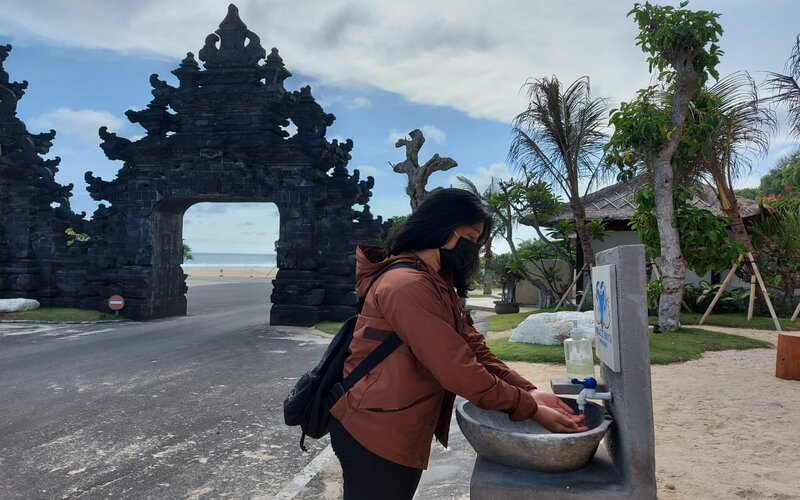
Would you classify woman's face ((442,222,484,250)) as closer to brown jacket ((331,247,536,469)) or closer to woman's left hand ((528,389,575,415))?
brown jacket ((331,247,536,469))

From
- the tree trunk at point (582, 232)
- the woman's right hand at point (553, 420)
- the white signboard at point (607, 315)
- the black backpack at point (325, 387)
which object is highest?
the tree trunk at point (582, 232)

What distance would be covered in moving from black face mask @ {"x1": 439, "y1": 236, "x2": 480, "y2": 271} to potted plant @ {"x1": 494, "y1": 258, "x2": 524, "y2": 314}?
50.0 feet

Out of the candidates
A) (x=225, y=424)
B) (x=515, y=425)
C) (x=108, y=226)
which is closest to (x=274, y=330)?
(x=108, y=226)

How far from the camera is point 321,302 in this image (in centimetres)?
1405

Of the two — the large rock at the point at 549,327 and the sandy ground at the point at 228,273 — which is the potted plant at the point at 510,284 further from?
the sandy ground at the point at 228,273

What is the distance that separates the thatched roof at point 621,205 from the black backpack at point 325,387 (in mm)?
14617

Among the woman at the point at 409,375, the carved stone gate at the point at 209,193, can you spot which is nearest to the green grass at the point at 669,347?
the carved stone gate at the point at 209,193

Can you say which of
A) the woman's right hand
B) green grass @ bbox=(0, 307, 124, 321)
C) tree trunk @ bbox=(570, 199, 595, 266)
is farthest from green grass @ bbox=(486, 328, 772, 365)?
green grass @ bbox=(0, 307, 124, 321)

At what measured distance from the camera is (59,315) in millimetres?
14469

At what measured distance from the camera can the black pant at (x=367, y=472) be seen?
2.01m

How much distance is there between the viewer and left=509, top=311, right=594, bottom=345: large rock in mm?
9672

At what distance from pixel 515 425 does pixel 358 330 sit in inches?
46.8

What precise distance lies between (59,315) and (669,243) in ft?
47.1

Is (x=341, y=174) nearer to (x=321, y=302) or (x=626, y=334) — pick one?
(x=321, y=302)
